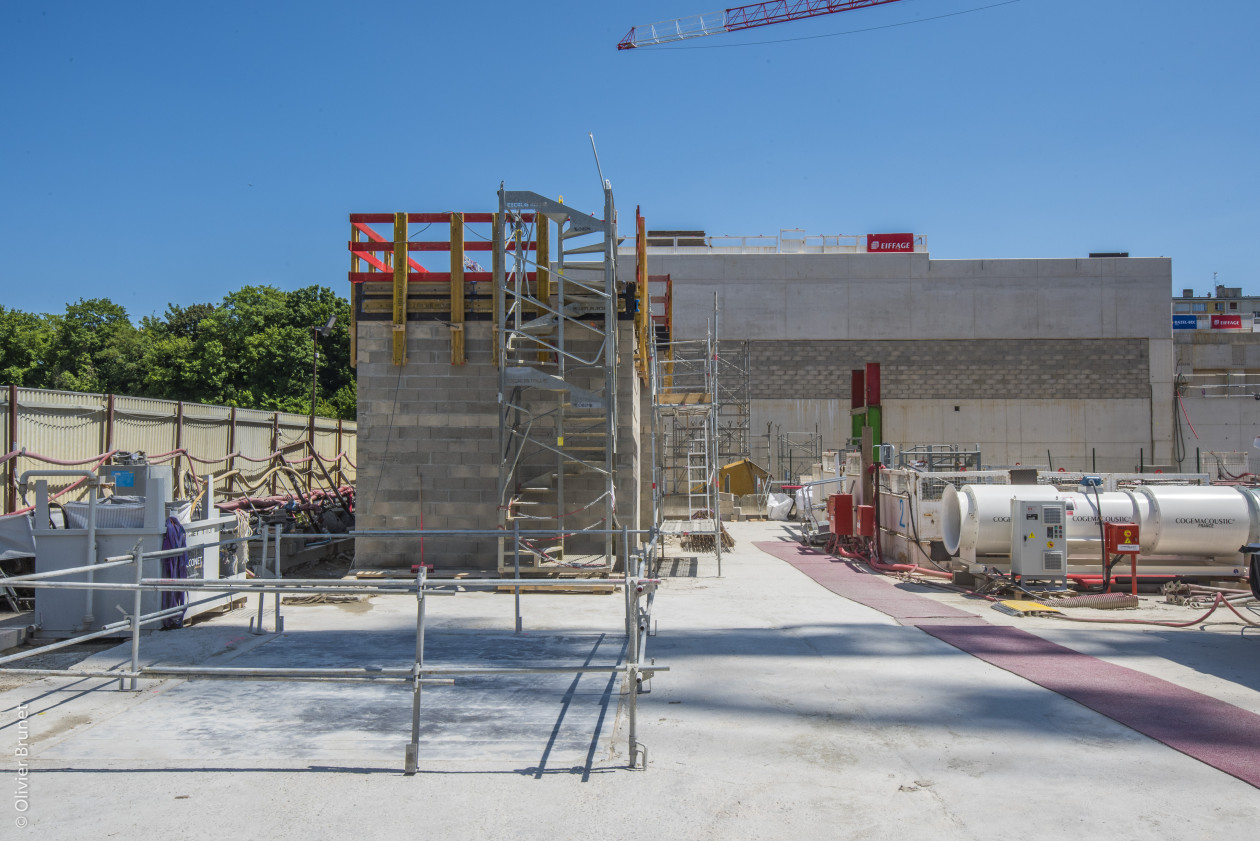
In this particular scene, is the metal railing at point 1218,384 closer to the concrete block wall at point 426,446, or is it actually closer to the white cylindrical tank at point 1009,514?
the white cylindrical tank at point 1009,514

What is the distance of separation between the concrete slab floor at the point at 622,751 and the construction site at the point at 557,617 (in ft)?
0.12

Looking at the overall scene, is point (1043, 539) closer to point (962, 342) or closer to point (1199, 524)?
point (1199, 524)

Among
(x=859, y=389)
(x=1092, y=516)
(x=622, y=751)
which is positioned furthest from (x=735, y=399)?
(x=622, y=751)

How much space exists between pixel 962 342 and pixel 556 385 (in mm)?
34527

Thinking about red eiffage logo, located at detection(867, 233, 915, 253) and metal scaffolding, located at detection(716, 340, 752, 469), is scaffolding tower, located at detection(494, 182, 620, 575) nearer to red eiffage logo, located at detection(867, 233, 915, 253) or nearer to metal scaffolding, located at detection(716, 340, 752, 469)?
metal scaffolding, located at detection(716, 340, 752, 469)

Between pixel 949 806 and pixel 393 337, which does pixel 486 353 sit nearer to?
pixel 393 337

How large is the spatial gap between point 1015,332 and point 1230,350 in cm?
1226

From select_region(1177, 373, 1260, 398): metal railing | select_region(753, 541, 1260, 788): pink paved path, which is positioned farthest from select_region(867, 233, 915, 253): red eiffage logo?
select_region(753, 541, 1260, 788): pink paved path

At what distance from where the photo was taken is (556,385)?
45.2ft

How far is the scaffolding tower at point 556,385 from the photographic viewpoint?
547 inches

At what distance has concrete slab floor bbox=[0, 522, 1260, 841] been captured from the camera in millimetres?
4516

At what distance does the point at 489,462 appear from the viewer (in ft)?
47.3

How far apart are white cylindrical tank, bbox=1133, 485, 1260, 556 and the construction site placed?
0.05 m

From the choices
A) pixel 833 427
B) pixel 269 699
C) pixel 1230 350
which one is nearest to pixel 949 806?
pixel 269 699
